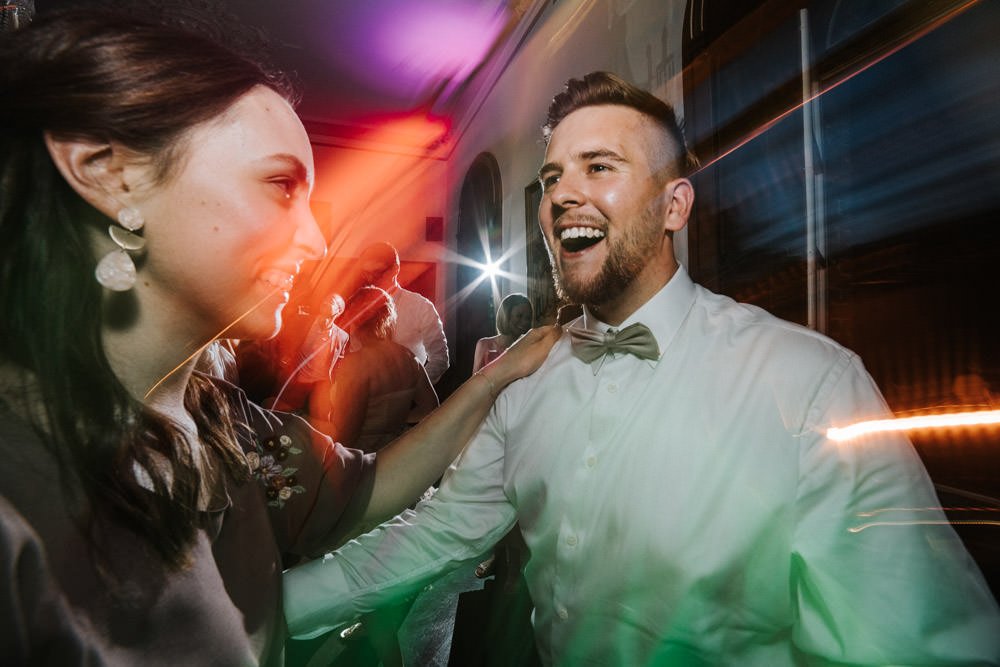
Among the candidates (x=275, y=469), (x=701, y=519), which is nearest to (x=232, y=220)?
(x=275, y=469)

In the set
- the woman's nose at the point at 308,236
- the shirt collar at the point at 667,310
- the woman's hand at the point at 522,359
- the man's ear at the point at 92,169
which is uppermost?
the man's ear at the point at 92,169

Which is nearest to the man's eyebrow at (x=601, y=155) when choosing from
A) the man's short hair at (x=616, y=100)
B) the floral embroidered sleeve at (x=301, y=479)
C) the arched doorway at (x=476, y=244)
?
the man's short hair at (x=616, y=100)

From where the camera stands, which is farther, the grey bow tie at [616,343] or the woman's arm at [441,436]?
the woman's arm at [441,436]

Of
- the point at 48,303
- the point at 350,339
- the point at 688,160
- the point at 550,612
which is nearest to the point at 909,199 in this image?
the point at 688,160

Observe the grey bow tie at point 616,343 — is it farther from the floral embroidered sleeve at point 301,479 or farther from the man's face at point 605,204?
the floral embroidered sleeve at point 301,479

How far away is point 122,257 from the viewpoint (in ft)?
2.26

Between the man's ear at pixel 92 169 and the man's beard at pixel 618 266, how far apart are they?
79 centimetres

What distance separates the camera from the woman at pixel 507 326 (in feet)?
5.50

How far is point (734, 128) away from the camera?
136cm

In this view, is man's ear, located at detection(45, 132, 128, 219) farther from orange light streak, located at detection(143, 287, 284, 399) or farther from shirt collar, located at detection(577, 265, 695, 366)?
shirt collar, located at detection(577, 265, 695, 366)

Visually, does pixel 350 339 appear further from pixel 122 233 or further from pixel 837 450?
pixel 837 450

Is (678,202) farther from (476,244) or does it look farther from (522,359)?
(476,244)

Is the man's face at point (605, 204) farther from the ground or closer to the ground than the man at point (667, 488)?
farther from the ground

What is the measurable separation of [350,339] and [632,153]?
4.03 feet
